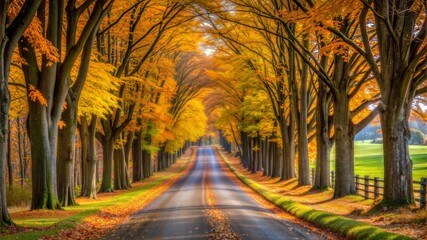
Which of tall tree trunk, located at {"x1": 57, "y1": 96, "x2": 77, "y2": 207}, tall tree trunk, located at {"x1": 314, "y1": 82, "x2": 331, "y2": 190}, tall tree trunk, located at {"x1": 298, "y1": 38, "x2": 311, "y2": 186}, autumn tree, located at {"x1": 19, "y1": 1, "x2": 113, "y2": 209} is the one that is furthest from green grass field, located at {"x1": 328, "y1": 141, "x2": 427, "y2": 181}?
autumn tree, located at {"x1": 19, "y1": 1, "x2": 113, "y2": 209}

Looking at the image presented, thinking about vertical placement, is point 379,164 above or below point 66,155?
below

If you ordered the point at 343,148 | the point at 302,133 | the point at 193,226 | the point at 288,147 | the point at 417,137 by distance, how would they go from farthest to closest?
the point at 417,137, the point at 288,147, the point at 302,133, the point at 343,148, the point at 193,226

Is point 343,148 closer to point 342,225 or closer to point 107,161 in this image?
point 342,225

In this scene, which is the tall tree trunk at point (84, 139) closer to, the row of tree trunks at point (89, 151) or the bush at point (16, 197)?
the row of tree trunks at point (89, 151)

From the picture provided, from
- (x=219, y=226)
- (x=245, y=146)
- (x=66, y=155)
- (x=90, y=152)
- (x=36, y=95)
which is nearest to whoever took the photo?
(x=219, y=226)

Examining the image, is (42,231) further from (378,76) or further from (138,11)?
(138,11)

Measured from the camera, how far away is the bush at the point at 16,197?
30.0 m

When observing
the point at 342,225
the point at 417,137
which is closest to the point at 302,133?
the point at 342,225

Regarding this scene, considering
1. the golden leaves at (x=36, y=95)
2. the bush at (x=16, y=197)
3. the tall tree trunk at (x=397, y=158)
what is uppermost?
the golden leaves at (x=36, y=95)

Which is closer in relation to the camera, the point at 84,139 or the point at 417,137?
the point at 84,139

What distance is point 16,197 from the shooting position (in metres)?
30.5

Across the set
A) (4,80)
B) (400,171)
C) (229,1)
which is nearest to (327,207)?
(400,171)

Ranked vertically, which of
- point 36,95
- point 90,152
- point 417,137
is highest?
point 36,95

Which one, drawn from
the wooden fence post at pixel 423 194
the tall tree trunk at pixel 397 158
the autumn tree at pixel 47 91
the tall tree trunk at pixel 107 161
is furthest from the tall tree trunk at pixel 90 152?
the wooden fence post at pixel 423 194
